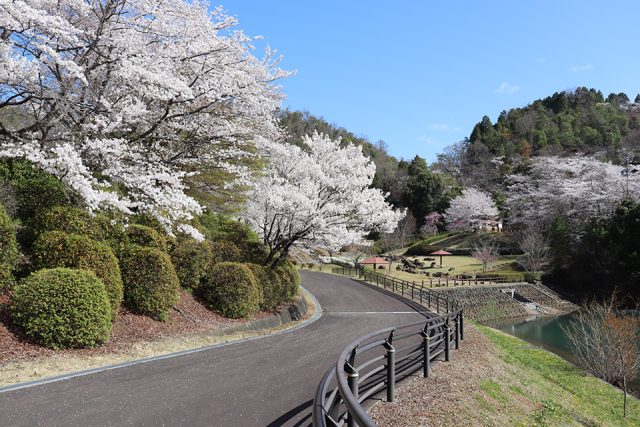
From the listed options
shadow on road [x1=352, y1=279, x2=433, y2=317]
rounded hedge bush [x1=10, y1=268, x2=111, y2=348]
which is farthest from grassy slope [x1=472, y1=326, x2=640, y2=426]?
rounded hedge bush [x1=10, y1=268, x2=111, y2=348]

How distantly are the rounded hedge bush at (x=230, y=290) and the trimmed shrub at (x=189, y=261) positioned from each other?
0.38m

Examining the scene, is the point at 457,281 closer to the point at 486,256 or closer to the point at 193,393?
the point at 486,256

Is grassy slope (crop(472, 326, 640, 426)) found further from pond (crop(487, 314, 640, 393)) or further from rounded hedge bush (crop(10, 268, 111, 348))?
rounded hedge bush (crop(10, 268, 111, 348))

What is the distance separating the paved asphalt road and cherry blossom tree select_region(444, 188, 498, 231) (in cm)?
5700

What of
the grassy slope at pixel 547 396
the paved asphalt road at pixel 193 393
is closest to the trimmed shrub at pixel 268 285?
the paved asphalt road at pixel 193 393

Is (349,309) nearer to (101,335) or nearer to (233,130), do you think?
(233,130)

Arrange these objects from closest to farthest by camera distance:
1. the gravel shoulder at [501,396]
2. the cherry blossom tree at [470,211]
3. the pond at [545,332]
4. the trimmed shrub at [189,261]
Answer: the gravel shoulder at [501,396], the trimmed shrub at [189,261], the pond at [545,332], the cherry blossom tree at [470,211]

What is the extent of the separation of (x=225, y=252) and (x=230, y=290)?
2.99 meters

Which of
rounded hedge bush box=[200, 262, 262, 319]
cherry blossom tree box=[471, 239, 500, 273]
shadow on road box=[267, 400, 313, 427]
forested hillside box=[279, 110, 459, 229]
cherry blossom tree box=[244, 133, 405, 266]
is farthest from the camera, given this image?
forested hillside box=[279, 110, 459, 229]

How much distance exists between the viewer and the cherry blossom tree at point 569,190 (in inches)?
1838

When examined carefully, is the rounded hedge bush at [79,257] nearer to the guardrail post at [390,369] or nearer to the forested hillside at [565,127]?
the guardrail post at [390,369]

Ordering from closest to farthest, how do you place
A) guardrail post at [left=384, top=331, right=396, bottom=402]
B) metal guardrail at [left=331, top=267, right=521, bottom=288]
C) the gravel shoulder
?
guardrail post at [left=384, top=331, right=396, bottom=402] < the gravel shoulder < metal guardrail at [left=331, top=267, right=521, bottom=288]

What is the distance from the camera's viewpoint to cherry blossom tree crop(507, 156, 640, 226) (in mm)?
46688

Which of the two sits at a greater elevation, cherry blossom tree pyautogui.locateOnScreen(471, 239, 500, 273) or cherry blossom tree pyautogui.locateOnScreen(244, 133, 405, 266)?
cherry blossom tree pyautogui.locateOnScreen(244, 133, 405, 266)
